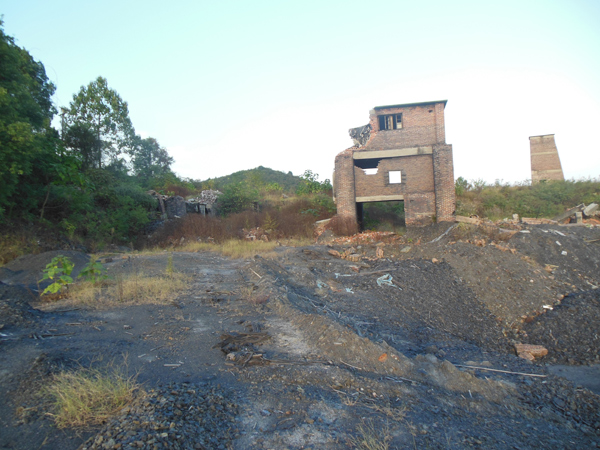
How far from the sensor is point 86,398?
8.31 ft

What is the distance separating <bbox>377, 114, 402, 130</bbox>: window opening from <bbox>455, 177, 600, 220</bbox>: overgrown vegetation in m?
5.77

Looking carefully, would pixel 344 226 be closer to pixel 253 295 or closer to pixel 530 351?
pixel 253 295

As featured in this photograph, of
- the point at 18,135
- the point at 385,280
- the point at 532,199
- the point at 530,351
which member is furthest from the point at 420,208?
the point at 18,135

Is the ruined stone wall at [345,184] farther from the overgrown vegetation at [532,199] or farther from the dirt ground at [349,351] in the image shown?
the dirt ground at [349,351]

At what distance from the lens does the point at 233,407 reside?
2803mm

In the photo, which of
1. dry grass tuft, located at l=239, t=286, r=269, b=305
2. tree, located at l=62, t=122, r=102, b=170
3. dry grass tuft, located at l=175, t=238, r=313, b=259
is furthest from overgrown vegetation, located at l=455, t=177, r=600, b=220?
tree, located at l=62, t=122, r=102, b=170

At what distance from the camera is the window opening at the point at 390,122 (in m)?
17.7

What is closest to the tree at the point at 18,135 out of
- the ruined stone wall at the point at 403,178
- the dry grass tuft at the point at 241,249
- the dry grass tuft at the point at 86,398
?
the dry grass tuft at the point at 241,249

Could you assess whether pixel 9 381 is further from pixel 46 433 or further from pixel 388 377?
pixel 388 377

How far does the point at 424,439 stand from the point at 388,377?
1039mm

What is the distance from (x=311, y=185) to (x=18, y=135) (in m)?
19.0

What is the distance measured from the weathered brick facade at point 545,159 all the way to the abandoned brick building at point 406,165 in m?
13.0

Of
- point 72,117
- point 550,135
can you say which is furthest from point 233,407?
point 550,135

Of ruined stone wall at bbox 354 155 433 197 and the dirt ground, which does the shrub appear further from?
the dirt ground
